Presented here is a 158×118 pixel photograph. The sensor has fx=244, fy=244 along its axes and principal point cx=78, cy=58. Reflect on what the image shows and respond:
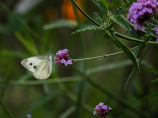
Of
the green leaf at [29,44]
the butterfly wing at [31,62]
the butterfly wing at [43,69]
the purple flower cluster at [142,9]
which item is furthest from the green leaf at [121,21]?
the green leaf at [29,44]

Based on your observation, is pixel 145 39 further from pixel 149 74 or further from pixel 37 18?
pixel 37 18

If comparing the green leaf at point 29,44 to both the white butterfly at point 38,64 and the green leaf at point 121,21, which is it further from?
the green leaf at point 121,21

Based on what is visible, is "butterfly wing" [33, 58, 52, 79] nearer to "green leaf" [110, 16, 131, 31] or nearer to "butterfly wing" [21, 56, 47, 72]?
"butterfly wing" [21, 56, 47, 72]

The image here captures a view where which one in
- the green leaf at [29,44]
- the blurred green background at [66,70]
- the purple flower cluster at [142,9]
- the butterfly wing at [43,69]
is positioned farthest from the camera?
the green leaf at [29,44]

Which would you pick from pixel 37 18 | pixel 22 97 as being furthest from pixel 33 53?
pixel 22 97

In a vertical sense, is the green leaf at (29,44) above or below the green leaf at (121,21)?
above

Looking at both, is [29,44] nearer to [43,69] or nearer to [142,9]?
[43,69]
